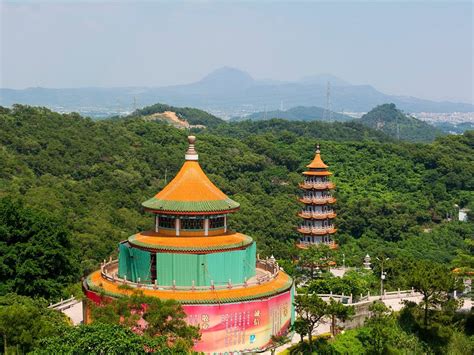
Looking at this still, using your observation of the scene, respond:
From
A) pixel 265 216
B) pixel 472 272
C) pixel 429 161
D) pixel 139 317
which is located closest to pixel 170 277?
pixel 139 317

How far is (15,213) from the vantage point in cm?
3834

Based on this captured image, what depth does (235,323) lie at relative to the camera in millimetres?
30562

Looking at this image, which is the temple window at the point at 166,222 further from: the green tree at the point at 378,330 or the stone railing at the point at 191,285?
the green tree at the point at 378,330

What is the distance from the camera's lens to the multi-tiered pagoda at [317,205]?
5747cm

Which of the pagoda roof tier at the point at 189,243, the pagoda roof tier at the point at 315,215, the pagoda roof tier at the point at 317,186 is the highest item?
the pagoda roof tier at the point at 189,243

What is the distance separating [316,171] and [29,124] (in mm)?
36928

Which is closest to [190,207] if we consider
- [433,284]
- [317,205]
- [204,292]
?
[204,292]

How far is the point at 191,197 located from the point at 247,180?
5240cm

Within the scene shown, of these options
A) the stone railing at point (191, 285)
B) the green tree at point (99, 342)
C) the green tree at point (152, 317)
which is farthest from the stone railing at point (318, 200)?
the green tree at point (99, 342)

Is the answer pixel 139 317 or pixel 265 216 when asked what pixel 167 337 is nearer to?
pixel 139 317

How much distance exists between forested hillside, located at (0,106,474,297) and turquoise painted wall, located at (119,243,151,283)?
710cm

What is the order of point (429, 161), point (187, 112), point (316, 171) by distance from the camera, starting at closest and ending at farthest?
point (316, 171) < point (429, 161) < point (187, 112)

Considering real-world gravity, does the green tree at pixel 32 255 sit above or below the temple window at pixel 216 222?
below

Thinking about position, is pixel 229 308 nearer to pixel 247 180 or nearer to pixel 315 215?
pixel 315 215
